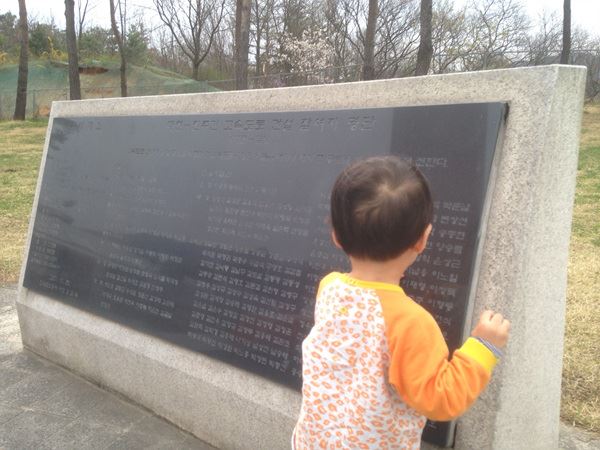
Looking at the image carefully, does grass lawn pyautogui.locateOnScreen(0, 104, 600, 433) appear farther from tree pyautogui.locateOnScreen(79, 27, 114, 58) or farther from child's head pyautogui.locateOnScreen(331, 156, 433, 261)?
tree pyautogui.locateOnScreen(79, 27, 114, 58)

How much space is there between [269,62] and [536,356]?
31.6 m

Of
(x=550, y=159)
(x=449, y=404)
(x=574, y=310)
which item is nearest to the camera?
(x=449, y=404)

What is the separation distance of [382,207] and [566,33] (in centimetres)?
1777

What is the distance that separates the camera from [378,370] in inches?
48.9

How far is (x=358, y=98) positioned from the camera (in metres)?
2.24

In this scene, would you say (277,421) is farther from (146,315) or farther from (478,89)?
(478,89)

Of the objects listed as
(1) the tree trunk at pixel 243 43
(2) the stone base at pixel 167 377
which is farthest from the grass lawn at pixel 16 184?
(1) the tree trunk at pixel 243 43

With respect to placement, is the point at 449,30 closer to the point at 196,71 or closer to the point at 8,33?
the point at 196,71

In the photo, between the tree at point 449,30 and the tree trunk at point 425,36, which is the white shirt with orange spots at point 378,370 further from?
the tree at point 449,30

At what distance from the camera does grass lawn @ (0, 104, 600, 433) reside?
2.81m

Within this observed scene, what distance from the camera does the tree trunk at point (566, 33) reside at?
15953mm

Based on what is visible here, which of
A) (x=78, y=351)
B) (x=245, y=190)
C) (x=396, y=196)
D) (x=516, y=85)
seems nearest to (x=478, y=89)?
(x=516, y=85)

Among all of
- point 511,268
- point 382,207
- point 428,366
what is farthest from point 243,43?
point 428,366

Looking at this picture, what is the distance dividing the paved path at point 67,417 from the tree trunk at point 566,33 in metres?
16.3
